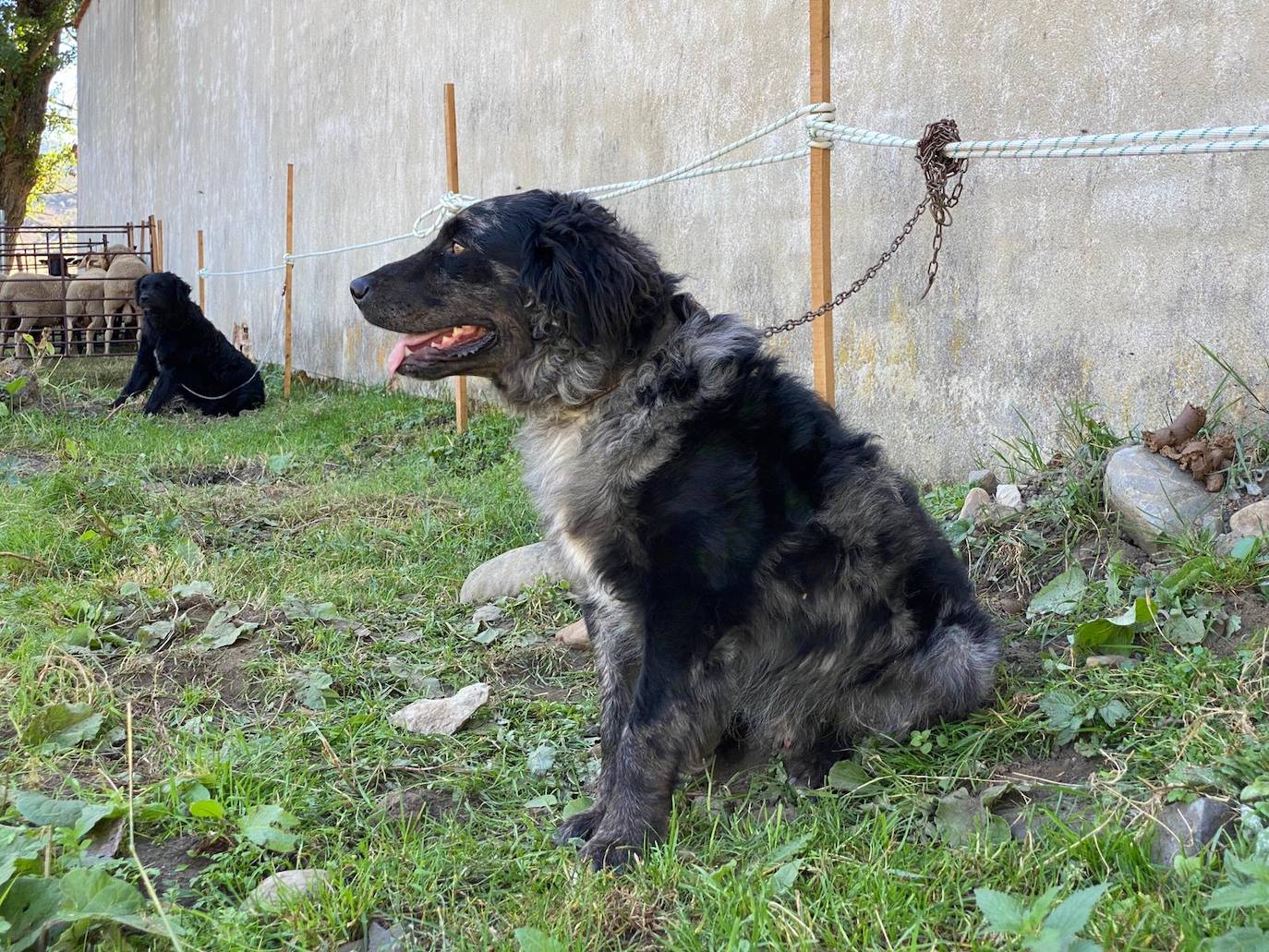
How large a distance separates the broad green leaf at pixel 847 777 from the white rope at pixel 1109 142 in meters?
1.97

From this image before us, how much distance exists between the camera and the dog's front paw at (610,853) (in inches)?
97.9

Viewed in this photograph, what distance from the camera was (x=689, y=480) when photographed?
276 cm

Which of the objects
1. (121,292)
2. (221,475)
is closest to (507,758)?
(221,475)

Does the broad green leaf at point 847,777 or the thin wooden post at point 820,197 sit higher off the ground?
the thin wooden post at point 820,197

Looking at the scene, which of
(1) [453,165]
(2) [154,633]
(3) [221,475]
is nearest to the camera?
(2) [154,633]

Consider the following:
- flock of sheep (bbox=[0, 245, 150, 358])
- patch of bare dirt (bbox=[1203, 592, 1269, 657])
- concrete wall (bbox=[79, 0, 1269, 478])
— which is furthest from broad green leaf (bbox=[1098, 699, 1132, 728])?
flock of sheep (bbox=[0, 245, 150, 358])

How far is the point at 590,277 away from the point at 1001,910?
1921 mm

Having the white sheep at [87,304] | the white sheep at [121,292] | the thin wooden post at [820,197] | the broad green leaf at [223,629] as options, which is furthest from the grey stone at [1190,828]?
the white sheep at [121,292]

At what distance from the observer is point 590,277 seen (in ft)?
9.93

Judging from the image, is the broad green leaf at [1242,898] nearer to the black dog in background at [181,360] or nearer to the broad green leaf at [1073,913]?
the broad green leaf at [1073,913]

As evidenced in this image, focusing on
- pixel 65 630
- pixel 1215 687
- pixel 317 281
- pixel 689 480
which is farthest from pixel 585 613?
pixel 317 281

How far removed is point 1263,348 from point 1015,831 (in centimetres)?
225

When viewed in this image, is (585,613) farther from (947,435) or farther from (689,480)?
(947,435)

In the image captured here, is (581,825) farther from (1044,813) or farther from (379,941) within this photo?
(1044,813)
